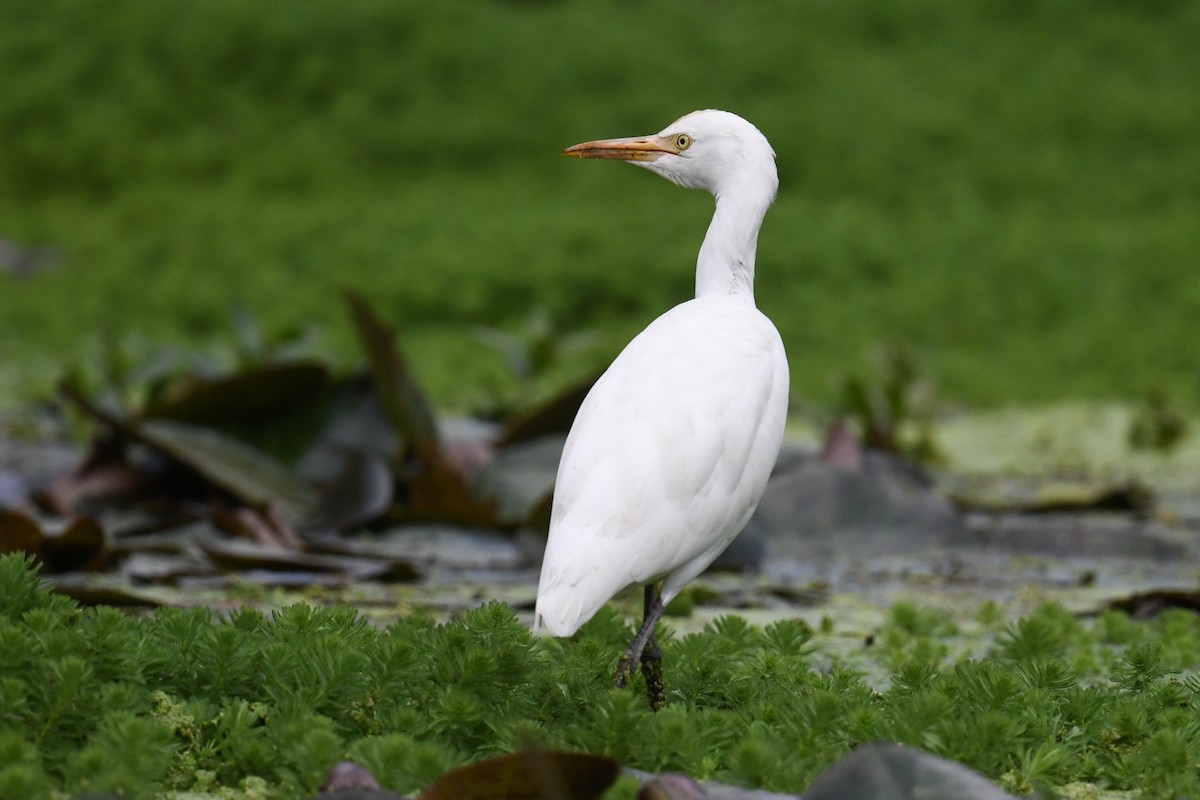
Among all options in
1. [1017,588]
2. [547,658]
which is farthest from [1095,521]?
[547,658]

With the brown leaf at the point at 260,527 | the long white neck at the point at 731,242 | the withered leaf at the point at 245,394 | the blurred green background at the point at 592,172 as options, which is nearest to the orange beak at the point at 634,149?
the long white neck at the point at 731,242

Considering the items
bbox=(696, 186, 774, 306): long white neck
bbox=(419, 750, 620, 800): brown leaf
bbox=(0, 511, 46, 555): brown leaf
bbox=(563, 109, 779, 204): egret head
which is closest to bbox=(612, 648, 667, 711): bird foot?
bbox=(419, 750, 620, 800): brown leaf

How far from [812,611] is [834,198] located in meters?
10.8

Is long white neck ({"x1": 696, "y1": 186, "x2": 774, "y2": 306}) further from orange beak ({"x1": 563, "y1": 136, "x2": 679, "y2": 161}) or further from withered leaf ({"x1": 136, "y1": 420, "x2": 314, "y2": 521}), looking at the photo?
withered leaf ({"x1": 136, "y1": 420, "x2": 314, "y2": 521})

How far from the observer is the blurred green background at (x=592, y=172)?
37.6ft

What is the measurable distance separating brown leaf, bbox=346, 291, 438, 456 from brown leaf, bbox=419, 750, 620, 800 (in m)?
2.65

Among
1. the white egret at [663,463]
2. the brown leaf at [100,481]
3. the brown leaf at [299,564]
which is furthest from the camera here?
the brown leaf at [100,481]

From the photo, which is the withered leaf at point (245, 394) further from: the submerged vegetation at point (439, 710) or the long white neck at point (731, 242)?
the submerged vegetation at point (439, 710)

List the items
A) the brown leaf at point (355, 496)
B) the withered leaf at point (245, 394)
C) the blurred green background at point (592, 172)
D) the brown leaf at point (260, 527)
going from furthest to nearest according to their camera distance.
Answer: the blurred green background at point (592, 172) < the withered leaf at point (245, 394) < the brown leaf at point (355, 496) < the brown leaf at point (260, 527)

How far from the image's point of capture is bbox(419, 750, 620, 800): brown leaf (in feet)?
4.95

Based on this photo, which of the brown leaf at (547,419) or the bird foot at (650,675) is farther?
the brown leaf at (547,419)

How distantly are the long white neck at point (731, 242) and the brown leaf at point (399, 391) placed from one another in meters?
1.81

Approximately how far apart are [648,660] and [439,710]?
36 cm

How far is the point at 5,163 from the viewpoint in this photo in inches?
570
